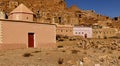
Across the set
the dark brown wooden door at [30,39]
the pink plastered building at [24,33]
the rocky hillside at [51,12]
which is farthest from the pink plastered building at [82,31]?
the dark brown wooden door at [30,39]

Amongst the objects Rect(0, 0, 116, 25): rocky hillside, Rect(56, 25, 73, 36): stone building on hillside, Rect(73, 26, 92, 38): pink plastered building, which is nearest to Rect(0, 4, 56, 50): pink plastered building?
Rect(56, 25, 73, 36): stone building on hillside

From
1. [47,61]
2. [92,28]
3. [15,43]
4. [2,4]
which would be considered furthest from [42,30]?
[2,4]

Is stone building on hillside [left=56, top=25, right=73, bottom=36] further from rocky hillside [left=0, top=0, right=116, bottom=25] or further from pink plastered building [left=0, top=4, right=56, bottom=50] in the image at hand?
pink plastered building [left=0, top=4, right=56, bottom=50]

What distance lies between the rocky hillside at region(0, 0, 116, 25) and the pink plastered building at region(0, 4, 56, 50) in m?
53.6

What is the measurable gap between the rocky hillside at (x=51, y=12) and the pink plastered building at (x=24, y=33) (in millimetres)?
53605

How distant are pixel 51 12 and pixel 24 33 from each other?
70399 mm

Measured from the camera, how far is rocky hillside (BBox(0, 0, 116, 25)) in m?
91.1

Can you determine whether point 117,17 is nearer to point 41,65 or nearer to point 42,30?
point 42,30

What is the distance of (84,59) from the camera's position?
1867 cm

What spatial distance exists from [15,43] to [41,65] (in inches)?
377

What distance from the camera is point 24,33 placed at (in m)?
26.6

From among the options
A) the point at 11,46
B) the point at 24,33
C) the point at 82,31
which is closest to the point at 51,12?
the point at 82,31

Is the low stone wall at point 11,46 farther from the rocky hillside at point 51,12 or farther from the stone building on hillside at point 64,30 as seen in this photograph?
the rocky hillside at point 51,12

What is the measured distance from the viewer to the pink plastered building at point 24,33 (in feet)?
80.3
